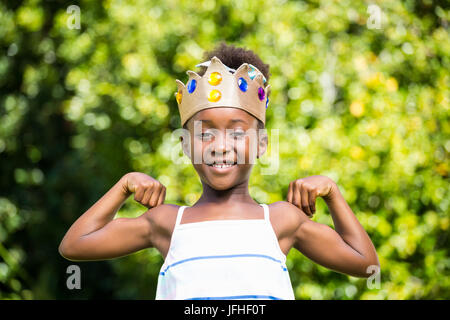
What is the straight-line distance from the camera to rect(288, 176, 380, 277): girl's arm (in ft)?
8.57

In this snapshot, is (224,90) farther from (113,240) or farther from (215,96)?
(113,240)

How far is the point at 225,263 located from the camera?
2.43 metres

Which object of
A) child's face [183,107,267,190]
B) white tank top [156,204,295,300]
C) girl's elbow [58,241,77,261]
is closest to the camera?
white tank top [156,204,295,300]

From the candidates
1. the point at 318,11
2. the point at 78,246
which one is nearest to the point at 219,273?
the point at 78,246

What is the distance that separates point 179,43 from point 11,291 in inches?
140

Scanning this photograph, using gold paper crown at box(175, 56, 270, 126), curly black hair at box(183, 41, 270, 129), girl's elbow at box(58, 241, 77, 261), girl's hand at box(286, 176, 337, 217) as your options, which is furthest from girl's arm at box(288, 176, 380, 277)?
girl's elbow at box(58, 241, 77, 261)

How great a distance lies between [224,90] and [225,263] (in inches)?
28.6

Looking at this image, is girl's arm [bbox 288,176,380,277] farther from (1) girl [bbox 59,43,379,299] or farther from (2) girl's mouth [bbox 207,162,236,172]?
(2) girl's mouth [bbox 207,162,236,172]

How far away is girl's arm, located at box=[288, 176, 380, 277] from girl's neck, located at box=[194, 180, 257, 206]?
21 centimetres

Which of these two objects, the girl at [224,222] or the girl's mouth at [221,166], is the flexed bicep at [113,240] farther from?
the girl's mouth at [221,166]

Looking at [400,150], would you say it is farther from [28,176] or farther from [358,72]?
[28,176]

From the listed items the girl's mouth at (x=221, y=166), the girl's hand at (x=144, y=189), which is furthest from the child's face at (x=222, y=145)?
the girl's hand at (x=144, y=189)

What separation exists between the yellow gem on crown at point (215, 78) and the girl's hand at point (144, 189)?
1.66 feet

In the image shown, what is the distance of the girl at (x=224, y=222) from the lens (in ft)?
8.04
